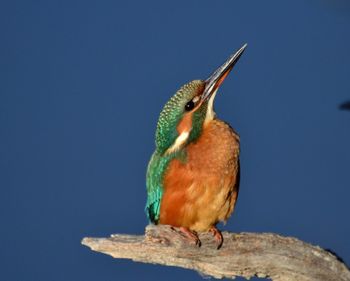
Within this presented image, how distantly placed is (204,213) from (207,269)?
0.69 ft

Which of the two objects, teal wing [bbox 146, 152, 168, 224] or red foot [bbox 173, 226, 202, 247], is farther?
teal wing [bbox 146, 152, 168, 224]

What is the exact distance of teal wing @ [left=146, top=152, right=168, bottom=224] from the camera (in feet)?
8.64

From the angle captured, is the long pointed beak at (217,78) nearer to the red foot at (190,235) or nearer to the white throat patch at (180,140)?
the white throat patch at (180,140)

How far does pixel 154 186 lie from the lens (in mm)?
2689

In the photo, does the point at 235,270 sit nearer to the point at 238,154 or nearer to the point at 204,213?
the point at 204,213

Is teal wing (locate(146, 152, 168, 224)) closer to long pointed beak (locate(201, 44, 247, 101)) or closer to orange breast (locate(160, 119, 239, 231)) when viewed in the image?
orange breast (locate(160, 119, 239, 231))

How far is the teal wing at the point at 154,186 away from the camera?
2633 mm

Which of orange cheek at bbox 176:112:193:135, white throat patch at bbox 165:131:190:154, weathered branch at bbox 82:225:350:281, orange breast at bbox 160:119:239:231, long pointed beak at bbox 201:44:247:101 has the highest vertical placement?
long pointed beak at bbox 201:44:247:101

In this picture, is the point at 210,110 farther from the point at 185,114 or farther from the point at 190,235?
the point at 190,235

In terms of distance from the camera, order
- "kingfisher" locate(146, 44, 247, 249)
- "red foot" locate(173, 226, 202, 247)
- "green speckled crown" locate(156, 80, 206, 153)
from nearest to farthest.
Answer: "red foot" locate(173, 226, 202, 247)
"kingfisher" locate(146, 44, 247, 249)
"green speckled crown" locate(156, 80, 206, 153)

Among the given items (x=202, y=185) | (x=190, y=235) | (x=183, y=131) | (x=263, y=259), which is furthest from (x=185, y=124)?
(x=263, y=259)

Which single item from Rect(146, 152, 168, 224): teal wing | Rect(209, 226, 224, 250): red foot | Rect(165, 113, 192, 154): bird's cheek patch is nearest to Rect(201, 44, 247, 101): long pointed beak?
Rect(165, 113, 192, 154): bird's cheek patch

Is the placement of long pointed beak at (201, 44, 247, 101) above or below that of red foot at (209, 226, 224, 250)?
above

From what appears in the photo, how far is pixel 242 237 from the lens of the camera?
98.6 inches
